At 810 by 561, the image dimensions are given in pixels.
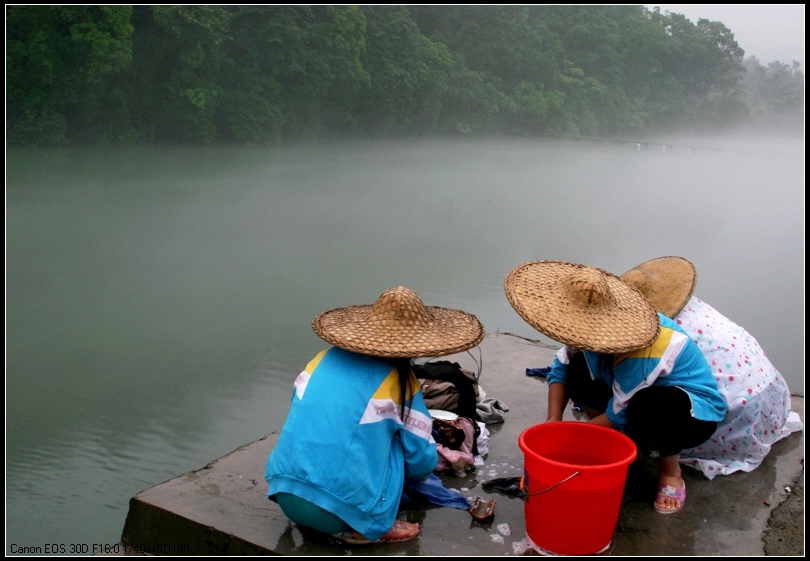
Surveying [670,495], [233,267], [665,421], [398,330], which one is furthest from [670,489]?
[233,267]

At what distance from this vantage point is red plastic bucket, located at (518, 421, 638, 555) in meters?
1.88

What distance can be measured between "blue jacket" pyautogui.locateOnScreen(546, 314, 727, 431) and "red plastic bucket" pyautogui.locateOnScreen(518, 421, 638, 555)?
0.11 metres

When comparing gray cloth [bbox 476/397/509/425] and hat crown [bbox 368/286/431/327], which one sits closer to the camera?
hat crown [bbox 368/286/431/327]

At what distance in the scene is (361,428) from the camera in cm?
190

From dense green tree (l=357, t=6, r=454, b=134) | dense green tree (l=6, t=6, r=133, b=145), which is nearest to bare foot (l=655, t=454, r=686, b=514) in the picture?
dense green tree (l=6, t=6, r=133, b=145)

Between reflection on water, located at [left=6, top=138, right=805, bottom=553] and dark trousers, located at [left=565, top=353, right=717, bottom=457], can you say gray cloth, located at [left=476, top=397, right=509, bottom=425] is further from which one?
dark trousers, located at [left=565, top=353, right=717, bottom=457]

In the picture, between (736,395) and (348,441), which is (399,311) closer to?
(348,441)

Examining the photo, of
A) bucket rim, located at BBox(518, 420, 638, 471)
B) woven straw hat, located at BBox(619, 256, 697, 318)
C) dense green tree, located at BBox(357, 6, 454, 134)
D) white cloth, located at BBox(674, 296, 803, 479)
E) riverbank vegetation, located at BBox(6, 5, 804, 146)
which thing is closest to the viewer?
bucket rim, located at BBox(518, 420, 638, 471)

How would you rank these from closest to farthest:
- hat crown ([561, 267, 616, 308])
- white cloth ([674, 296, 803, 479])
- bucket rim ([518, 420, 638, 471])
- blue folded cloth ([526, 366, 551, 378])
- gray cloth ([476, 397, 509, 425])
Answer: bucket rim ([518, 420, 638, 471])
hat crown ([561, 267, 616, 308])
white cloth ([674, 296, 803, 479])
gray cloth ([476, 397, 509, 425])
blue folded cloth ([526, 366, 551, 378])

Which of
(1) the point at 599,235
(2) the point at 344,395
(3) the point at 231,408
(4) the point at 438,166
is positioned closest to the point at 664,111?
(4) the point at 438,166

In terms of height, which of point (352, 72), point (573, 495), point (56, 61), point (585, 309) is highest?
point (352, 72)

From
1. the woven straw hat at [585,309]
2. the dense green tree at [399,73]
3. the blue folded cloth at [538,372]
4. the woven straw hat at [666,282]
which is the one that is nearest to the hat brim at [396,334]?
the woven straw hat at [585,309]

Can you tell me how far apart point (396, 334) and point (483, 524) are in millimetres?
581

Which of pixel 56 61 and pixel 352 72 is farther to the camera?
pixel 352 72
